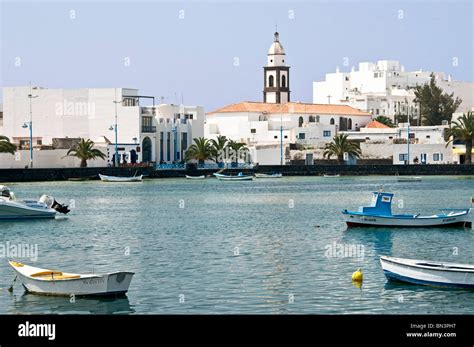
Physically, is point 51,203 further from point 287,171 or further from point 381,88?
point 381,88

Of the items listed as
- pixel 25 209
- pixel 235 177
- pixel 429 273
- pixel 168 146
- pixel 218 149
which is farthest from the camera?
pixel 218 149

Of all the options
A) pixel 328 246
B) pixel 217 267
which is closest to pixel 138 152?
pixel 328 246

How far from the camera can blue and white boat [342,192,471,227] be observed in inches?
1312

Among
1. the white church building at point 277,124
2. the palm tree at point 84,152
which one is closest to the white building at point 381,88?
the white church building at point 277,124

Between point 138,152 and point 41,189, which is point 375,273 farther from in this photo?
point 138,152

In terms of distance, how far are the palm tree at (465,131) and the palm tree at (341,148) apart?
9.61 metres

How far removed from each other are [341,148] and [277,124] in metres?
17.6

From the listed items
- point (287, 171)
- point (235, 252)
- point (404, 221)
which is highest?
point (287, 171)

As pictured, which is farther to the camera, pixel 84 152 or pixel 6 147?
pixel 84 152

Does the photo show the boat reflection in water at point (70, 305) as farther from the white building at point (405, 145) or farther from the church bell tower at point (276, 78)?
the church bell tower at point (276, 78)

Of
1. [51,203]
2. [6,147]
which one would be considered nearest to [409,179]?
[6,147]

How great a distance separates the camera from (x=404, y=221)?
33.3 metres
